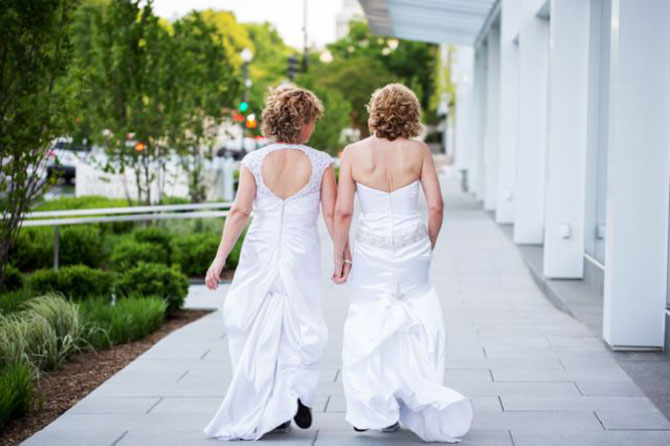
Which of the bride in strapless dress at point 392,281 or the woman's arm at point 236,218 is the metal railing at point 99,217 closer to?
the woman's arm at point 236,218

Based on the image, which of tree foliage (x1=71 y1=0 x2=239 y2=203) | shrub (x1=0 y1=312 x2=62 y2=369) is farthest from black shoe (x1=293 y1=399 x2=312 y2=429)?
tree foliage (x1=71 y1=0 x2=239 y2=203)

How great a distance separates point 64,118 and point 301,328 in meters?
4.50

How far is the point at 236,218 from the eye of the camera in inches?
230

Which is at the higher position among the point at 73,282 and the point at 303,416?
the point at 73,282

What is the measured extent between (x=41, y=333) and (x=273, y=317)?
2.84 meters

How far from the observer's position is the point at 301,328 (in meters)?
5.80

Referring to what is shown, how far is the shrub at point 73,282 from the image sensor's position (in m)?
9.92

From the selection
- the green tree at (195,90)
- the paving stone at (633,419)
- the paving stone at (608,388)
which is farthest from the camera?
the green tree at (195,90)

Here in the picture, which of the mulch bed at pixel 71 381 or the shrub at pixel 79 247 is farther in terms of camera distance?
the shrub at pixel 79 247

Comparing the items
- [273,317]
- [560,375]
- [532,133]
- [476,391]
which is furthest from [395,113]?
[532,133]

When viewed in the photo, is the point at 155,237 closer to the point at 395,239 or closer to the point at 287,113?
the point at 287,113

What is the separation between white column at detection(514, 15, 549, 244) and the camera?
15523 mm

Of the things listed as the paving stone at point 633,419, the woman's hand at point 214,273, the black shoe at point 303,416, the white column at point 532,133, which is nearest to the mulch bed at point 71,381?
the woman's hand at point 214,273

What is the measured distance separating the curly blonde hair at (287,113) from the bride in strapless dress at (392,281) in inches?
12.1
